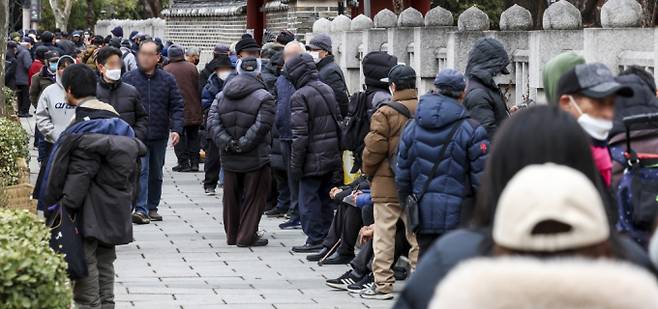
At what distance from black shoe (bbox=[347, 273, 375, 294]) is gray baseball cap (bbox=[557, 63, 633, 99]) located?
17.1ft

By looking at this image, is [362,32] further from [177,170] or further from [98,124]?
[98,124]

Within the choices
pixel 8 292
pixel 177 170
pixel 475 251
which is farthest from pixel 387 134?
pixel 177 170

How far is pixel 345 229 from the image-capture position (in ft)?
39.5

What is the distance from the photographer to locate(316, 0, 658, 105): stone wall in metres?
10.8

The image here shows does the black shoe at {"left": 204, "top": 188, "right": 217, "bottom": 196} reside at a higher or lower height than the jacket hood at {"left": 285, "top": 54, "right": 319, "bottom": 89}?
lower

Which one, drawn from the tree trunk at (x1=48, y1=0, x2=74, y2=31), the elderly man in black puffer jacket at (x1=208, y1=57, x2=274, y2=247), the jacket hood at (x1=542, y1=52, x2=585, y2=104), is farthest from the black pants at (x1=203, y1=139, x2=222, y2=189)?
the tree trunk at (x1=48, y1=0, x2=74, y2=31)

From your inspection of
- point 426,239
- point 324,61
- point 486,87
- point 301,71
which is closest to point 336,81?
point 324,61

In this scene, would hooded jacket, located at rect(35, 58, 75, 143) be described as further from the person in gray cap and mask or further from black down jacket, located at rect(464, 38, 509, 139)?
black down jacket, located at rect(464, 38, 509, 139)

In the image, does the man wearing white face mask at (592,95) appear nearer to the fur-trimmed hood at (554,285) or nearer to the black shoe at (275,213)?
the fur-trimmed hood at (554,285)

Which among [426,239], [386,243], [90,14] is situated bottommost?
[386,243]

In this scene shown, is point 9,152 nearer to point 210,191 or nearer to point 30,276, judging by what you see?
point 210,191

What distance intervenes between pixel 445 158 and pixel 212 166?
30.7 ft

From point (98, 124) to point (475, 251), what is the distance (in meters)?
5.77

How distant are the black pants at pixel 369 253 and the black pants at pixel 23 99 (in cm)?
2341
